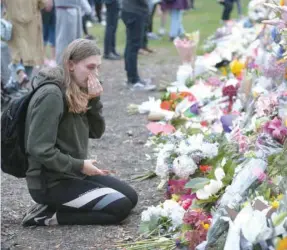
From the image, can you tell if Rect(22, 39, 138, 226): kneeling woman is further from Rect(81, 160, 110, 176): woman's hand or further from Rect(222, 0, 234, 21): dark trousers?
Rect(222, 0, 234, 21): dark trousers

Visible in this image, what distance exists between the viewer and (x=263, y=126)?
4.53 metres

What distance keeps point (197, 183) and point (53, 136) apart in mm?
853

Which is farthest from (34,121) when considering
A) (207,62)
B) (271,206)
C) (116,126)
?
(207,62)

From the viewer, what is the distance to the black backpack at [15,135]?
4320 mm

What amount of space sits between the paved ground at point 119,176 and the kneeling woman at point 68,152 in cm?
9

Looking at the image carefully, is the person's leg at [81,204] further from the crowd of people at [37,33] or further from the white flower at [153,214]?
the crowd of people at [37,33]

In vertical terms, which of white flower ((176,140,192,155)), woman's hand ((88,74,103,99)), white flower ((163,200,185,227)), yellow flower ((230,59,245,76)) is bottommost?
white flower ((163,200,185,227))

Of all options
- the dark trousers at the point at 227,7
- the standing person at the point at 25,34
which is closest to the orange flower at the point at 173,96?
the standing person at the point at 25,34

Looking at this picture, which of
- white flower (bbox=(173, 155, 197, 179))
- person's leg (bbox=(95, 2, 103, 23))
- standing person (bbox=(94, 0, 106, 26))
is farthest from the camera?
person's leg (bbox=(95, 2, 103, 23))

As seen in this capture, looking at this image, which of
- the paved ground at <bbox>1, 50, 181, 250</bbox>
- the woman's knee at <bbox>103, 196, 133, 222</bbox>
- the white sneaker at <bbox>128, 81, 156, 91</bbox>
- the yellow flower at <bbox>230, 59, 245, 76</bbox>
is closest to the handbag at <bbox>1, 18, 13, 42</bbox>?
the paved ground at <bbox>1, 50, 181, 250</bbox>

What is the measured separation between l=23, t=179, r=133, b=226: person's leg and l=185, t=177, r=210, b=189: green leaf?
382 millimetres

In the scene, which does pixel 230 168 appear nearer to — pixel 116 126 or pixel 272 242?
pixel 272 242

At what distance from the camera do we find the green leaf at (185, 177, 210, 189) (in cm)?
429

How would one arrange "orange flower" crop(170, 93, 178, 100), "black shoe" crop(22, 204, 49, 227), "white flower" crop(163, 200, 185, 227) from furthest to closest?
1. "orange flower" crop(170, 93, 178, 100)
2. "black shoe" crop(22, 204, 49, 227)
3. "white flower" crop(163, 200, 185, 227)
